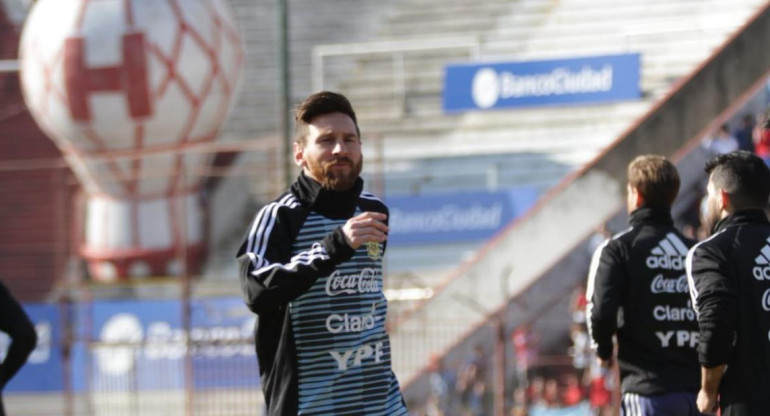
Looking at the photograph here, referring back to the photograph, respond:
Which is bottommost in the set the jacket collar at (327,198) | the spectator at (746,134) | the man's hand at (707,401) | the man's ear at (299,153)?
the man's hand at (707,401)

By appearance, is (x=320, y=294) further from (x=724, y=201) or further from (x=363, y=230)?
(x=724, y=201)

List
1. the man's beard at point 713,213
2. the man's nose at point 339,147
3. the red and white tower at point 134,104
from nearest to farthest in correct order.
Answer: the man's nose at point 339,147 < the man's beard at point 713,213 < the red and white tower at point 134,104

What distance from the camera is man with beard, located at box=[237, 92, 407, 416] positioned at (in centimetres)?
555

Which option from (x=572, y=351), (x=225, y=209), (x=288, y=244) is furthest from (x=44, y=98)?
(x=288, y=244)

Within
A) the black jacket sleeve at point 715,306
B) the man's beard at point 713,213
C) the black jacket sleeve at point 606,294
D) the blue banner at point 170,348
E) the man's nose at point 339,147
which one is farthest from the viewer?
the blue banner at point 170,348

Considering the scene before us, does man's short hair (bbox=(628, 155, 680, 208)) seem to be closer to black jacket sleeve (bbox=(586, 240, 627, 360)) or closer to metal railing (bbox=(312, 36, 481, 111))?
black jacket sleeve (bbox=(586, 240, 627, 360))

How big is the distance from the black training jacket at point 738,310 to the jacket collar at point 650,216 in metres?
1.28

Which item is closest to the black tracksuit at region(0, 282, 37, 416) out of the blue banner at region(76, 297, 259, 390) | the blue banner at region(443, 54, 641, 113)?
the blue banner at region(76, 297, 259, 390)

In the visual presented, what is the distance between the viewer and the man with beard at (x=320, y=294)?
555cm

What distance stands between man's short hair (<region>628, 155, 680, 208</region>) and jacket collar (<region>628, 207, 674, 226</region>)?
2 cm

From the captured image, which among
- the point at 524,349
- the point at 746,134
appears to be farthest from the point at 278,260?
the point at 746,134

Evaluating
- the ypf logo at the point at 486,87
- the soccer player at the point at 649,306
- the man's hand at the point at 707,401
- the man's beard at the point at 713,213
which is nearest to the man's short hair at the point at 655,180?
the soccer player at the point at 649,306

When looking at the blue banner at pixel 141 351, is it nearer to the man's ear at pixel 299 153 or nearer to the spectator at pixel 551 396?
the spectator at pixel 551 396

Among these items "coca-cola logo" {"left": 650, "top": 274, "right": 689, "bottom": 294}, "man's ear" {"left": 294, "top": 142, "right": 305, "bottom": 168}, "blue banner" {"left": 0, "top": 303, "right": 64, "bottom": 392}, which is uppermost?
"man's ear" {"left": 294, "top": 142, "right": 305, "bottom": 168}
